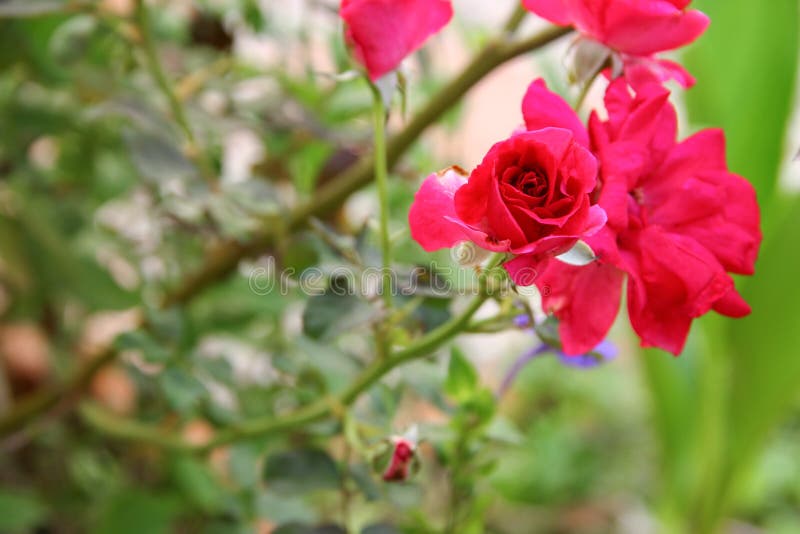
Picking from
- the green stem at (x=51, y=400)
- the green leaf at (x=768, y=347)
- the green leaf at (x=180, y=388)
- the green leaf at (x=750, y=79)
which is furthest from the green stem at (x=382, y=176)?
the green leaf at (x=768, y=347)

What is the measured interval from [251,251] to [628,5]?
1.02 ft

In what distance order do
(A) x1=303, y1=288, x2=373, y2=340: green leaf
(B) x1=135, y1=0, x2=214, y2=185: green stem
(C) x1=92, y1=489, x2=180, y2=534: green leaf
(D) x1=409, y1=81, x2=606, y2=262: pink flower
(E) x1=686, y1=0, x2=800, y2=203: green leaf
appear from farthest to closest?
(E) x1=686, y1=0, x2=800, y2=203: green leaf → (C) x1=92, y1=489, x2=180, y2=534: green leaf → (B) x1=135, y1=0, x2=214, y2=185: green stem → (A) x1=303, y1=288, x2=373, y2=340: green leaf → (D) x1=409, y1=81, x2=606, y2=262: pink flower

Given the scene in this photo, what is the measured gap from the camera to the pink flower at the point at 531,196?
19 cm

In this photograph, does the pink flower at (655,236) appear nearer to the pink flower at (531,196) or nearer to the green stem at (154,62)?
the pink flower at (531,196)

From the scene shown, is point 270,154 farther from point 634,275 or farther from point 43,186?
point 634,275

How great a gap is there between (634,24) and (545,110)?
0.05 metres

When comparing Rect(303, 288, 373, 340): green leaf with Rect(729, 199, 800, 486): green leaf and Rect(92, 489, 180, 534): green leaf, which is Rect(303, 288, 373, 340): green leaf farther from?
Rect(729, 199, 800, 486): green leaf

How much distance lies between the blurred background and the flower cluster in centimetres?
3

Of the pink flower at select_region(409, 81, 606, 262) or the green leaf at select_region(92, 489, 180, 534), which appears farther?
the green leaf at select_region(92, 489, 180, 534)

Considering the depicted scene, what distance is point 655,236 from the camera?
0.21m

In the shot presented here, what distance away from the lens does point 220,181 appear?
0.45 metres

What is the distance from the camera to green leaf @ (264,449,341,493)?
35 cm

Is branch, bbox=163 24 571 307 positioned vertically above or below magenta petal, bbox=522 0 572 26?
below

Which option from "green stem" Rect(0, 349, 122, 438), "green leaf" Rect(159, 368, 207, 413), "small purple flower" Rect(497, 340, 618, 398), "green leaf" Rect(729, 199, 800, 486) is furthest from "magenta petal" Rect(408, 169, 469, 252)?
"green leaf" Rect(729, 199, 800, 486)
